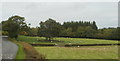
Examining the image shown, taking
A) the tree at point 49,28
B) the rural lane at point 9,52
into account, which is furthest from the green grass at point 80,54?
the tree at point 49,28

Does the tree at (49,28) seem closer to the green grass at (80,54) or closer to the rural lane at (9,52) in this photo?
the green grass at (80,54)

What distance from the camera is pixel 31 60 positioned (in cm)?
1500

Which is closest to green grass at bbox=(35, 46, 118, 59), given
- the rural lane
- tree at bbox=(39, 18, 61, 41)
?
the rural lane

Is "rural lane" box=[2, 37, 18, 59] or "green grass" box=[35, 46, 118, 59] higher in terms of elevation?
"rural lane" box=[2, 37, 18, 59]

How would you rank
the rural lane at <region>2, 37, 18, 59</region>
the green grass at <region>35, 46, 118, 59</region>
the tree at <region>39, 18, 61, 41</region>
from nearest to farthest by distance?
the rural lane at <region>2, 37, 18, 59</region>
the green grass at <region>35, 46, 118, 59</region>
the tree at <region>39, 18, 61, 41</region>

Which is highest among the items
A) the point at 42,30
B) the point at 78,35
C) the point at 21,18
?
the point at 21,18

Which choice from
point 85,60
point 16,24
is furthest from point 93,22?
point 85,60

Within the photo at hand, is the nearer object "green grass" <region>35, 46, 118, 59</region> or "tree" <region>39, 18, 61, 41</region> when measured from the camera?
"green grass" <region>35, 46, 118, 59</region>

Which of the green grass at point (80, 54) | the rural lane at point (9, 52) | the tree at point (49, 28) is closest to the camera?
the rural lane at point (9, 52)

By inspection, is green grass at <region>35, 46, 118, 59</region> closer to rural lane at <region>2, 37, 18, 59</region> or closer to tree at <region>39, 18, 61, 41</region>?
rural lane at <region>2, 37, 18, 59</region>

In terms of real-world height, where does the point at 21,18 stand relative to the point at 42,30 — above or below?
above

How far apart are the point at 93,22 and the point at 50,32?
6137cm

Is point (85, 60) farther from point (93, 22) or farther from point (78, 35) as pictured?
point (93, 22)

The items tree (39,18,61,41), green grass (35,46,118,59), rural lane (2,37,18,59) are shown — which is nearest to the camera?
rural lane (2,37,18,59)
